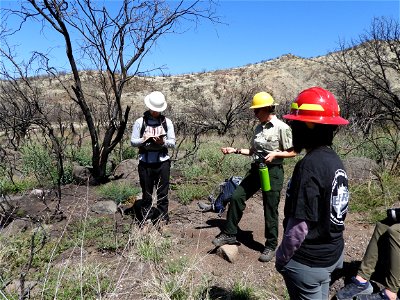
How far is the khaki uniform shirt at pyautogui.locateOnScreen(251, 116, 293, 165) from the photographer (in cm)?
376

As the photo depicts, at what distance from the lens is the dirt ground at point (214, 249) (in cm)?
358

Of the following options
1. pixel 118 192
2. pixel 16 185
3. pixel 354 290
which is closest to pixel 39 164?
pixel 16 185

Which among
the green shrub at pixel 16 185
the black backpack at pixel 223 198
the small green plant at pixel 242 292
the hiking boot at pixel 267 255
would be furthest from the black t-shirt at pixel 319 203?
the green shrub at pixel 16 185

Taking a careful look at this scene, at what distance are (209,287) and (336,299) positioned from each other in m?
1.11

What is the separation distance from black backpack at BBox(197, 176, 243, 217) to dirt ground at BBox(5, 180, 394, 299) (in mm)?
98

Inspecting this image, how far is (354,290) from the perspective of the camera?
325cm

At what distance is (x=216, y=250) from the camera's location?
4.11m

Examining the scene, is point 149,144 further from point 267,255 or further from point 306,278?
point 306,278

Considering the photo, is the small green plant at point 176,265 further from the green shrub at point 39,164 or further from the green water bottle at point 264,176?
the green shrub at point 39,164

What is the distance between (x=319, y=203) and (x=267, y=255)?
215 centimetres

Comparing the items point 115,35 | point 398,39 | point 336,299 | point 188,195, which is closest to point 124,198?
point 188,195

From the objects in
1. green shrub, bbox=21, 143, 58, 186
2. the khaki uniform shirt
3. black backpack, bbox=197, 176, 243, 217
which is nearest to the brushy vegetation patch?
black backpack, bbox=197, 176, 243, 217

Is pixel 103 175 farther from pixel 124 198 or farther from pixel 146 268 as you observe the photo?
pixel 146 268

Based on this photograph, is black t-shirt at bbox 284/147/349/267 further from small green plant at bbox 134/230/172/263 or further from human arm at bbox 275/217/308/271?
small green plant at bbox 134/230/172/263
